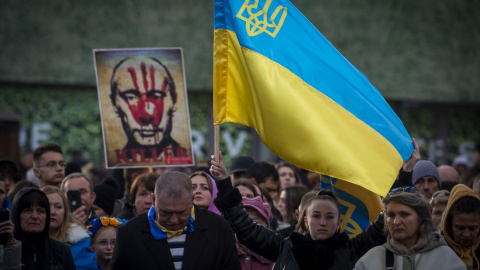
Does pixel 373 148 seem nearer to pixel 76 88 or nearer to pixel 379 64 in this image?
pixel 76 88

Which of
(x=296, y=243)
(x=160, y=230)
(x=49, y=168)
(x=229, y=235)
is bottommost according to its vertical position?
(x=296, y=243)

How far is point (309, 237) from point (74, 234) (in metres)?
2.36

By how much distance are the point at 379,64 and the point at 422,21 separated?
177 centimetres

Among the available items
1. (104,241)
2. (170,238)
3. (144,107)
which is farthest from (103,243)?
(144,107)

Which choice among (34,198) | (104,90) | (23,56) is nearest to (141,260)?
(34,198)

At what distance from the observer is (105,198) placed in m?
9.59

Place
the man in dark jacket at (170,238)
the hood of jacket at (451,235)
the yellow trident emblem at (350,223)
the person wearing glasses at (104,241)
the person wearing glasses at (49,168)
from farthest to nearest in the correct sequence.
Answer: the person wearing glasses at (49,168) → the person wearing glasses at (104,241) → the yellow trident emblem at (350,223) → the hood of jacket at (451,235) → the man in dark jacket at (170,238)

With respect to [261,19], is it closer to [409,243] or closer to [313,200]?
[313,200]

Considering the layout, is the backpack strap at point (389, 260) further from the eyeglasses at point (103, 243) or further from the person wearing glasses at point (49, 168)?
the person wearing glasses at point (49, 168)

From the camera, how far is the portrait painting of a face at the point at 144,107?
963cm

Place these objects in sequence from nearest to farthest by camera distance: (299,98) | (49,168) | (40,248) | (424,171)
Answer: (40,248)
(299,98)
(49,168)
(424,171)

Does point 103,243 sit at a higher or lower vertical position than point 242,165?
lower

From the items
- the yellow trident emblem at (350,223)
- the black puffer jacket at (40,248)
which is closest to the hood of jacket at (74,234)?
the black puffer jacket at (40,248)

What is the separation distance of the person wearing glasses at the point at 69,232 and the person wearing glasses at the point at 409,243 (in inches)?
102
